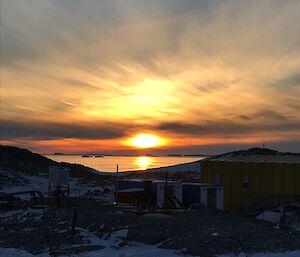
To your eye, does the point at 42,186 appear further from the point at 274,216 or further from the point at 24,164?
the point at 274,216

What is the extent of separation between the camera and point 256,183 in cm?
3872

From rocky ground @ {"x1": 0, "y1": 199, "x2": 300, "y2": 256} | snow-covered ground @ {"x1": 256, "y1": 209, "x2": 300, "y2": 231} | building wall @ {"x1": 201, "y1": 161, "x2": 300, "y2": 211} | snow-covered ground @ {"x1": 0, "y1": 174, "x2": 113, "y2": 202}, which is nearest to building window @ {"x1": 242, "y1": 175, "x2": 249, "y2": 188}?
building wall @ {"x1": 201, "y1": 161, "x2": 300, "y2": 211}

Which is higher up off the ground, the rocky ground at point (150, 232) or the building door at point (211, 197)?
the building door at point (211, 197)

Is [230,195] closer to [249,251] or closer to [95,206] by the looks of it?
[95,206]

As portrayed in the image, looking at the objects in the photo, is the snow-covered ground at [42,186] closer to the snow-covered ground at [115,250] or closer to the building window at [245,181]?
the building window at [245,181]

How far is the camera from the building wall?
37812 mm

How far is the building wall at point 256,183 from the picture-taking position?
37.8 m

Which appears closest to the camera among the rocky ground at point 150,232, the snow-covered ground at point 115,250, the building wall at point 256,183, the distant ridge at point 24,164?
the snow-covered ground at point 115,250

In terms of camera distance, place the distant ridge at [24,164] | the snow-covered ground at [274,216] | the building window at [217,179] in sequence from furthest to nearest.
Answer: the distant ridge at [24,164] < the building window at [217,179] < the snow-covered ground at [274,216]

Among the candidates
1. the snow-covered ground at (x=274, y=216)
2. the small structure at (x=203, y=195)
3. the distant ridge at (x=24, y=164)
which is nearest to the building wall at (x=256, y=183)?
the small structure at (x=203, y=195)

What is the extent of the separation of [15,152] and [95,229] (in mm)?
77102

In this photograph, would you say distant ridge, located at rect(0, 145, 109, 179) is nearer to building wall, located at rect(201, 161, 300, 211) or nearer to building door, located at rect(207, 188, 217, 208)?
building wall, located at rect(201, 161, 300, 211)

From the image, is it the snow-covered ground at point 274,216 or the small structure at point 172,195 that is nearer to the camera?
the snow-covered ground at point 274,216

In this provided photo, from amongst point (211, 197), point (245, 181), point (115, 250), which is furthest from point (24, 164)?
point (115, 250)
